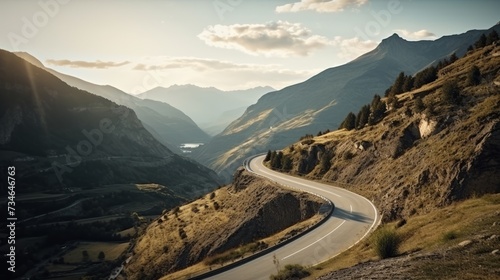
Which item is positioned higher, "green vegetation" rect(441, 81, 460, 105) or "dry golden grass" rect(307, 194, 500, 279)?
"green vegetation" rect(441, 81, 460, 105)

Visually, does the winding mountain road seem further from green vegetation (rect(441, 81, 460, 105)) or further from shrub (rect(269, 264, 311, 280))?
green vegetation (rect(441, 81, 460, 105))

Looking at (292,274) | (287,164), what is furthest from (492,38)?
(292,274)

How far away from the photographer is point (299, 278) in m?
20.8

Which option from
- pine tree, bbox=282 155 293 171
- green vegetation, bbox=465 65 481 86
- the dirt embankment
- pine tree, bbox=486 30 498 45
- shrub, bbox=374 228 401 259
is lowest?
the dirt embankment

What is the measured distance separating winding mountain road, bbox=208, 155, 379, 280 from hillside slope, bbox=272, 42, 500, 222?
226 cm

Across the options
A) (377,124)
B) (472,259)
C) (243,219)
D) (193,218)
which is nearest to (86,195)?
(193,218)

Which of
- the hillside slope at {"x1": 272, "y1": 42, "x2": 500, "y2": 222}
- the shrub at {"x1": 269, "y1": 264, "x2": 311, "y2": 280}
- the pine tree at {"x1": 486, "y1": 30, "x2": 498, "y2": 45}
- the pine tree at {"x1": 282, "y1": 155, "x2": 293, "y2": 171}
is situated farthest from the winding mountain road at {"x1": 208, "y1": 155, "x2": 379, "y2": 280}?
the pine tree at {"x1": 486, "y1": 30, "x2": 498, "y2": 45}

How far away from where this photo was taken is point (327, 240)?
97.9 ft

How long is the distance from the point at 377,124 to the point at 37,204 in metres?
152

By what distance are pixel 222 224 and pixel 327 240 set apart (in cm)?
2607

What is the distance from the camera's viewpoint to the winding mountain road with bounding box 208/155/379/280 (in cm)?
2562

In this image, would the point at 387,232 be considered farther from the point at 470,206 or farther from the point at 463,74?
the point at 463,74

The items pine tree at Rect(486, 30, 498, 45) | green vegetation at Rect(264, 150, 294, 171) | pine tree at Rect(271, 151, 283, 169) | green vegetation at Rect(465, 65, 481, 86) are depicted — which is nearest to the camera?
green vegetation at Rect(465, 65, 481, 86)

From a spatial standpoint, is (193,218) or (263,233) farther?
(193,218)
